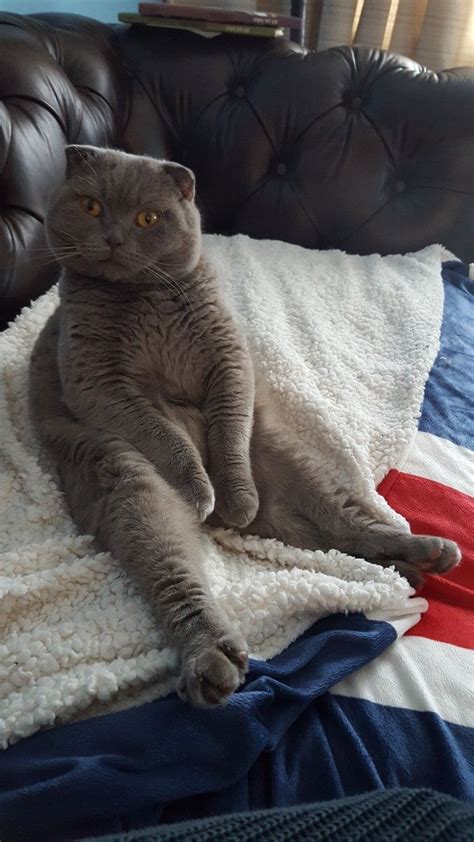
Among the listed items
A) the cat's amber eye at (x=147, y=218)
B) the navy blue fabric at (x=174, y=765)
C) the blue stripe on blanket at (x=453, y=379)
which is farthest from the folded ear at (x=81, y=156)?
the navy blue fabric at (x=174, y=765)

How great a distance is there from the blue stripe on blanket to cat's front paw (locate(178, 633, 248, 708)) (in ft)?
1.94

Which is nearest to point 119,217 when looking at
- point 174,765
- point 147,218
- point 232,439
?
point 147,218

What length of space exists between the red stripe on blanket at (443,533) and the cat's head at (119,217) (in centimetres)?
56

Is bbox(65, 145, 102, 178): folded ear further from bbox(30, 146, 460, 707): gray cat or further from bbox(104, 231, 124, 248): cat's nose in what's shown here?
bbox(104, 231, 124, 248): cat's nose

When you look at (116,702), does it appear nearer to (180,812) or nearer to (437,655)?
(180,812)

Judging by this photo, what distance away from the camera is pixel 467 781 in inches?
24.8

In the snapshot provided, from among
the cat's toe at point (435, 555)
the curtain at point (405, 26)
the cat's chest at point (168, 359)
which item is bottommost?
the cat's toe at point (435, 555)

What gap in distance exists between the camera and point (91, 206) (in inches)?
42.2

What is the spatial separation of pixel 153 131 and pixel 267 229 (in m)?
0.40

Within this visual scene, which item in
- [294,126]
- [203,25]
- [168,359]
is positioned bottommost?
[168,359]

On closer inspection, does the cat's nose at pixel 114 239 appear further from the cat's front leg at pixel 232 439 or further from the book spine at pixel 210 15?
the book spine at pixel 210 15

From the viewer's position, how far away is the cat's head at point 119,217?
3.46 ft

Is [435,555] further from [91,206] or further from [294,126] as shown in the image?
[294,126]

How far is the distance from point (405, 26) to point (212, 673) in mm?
1975
